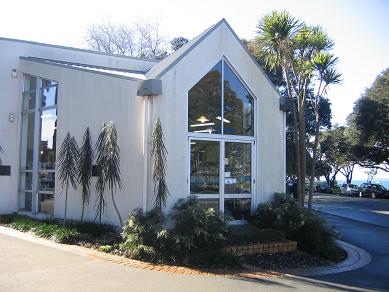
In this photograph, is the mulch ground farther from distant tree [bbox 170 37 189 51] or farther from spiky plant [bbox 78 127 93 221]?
distant tree [bbox 170 37 189 51]

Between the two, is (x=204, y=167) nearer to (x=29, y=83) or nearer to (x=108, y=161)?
(x=108, y=161)

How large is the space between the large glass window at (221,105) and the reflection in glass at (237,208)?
1.76 m

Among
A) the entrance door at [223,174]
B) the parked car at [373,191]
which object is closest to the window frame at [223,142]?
the entrance door at [223,174]

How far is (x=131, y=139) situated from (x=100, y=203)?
1841mm

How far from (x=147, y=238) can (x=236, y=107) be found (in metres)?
4.61

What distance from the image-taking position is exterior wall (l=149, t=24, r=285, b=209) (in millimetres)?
11234

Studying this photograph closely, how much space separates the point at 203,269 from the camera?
8836mm

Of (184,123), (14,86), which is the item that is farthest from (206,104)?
(14,86)

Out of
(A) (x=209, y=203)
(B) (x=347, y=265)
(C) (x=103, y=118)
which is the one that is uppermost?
(C) (x=103, y=118)

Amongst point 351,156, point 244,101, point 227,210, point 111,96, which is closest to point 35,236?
point 111,96

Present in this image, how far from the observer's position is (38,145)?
51.1 ft

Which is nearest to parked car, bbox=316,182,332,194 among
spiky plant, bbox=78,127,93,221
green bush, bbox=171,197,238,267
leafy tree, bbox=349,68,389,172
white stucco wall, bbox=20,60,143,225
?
leafy tree, bbox=349,68,389,172

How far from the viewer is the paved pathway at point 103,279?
7.34 metres

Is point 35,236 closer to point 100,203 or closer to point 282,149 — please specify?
point 100,203
